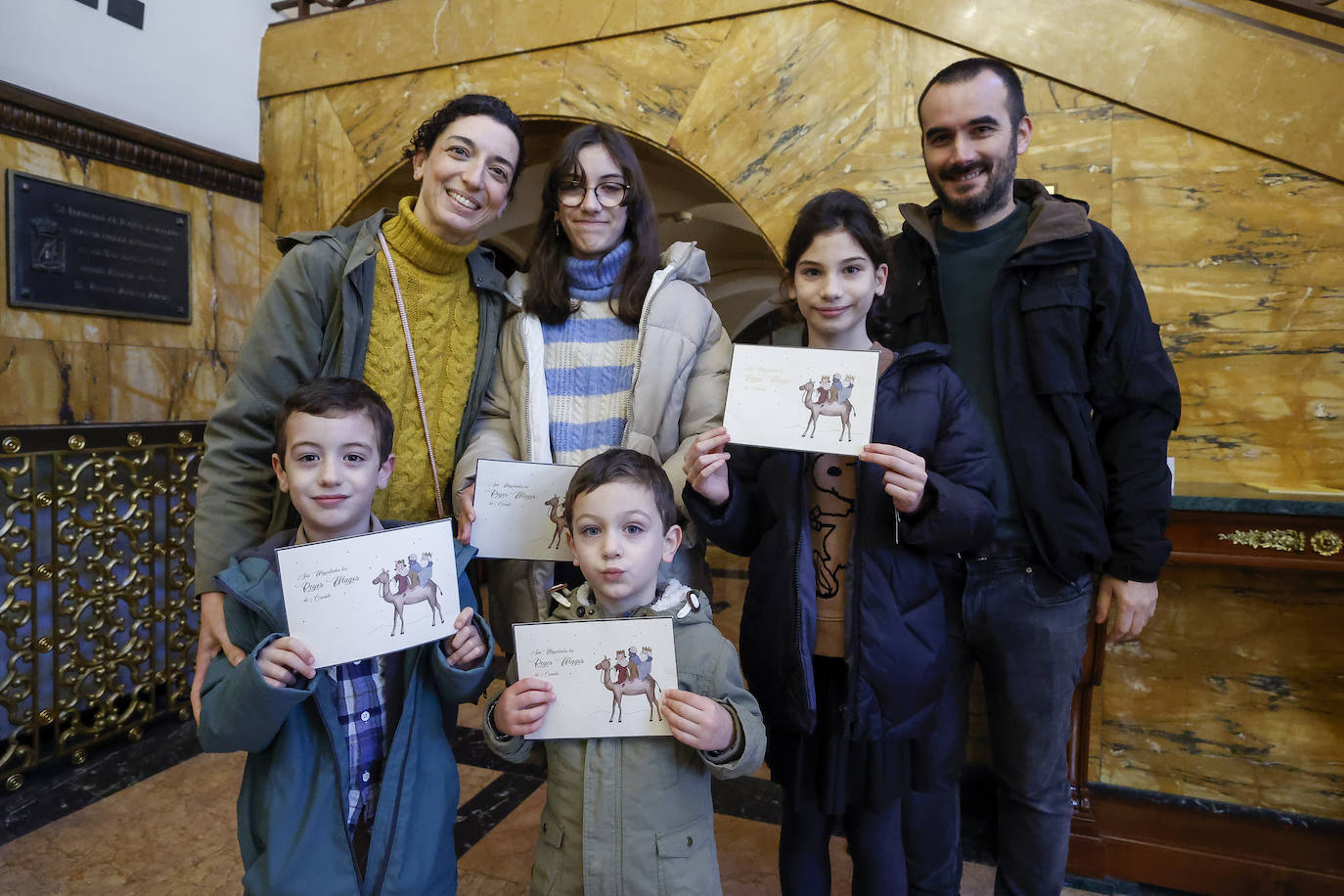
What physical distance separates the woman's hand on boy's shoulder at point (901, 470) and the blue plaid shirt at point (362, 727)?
1.01 m

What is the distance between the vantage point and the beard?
171 centimetres

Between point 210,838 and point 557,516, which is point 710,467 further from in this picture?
point 210,838

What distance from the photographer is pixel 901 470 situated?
4.40 ft

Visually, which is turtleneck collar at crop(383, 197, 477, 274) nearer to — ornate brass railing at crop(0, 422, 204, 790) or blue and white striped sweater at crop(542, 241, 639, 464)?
blue and white striped sweater at crop(542, 241, 639, 464)

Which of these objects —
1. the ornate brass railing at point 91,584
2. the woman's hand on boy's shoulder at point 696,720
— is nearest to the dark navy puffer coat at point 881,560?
the woman's hand on boy's shoulder at point 696,720

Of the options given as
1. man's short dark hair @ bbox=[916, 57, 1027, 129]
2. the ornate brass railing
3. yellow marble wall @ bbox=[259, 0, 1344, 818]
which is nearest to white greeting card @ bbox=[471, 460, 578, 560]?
man's short dark hair @ bbox=[916, 57, 1027, 129]

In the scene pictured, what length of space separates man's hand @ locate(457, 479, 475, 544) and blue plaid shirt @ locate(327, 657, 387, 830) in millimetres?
294

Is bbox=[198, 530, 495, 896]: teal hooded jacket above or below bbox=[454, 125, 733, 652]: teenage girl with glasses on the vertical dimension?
below

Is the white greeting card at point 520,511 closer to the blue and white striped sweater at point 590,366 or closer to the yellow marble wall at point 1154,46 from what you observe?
the blue and white striped sweater at point 590,366


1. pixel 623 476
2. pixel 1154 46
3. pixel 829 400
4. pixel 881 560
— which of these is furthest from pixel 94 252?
pixel 1154 46

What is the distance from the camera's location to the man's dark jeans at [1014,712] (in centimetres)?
168

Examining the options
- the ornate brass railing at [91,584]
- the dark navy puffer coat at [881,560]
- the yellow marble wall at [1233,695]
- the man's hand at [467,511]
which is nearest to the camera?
the dark navy puffer coat at [881,560]

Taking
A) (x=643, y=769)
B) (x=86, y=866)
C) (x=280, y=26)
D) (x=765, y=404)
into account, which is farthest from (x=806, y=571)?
(x=280, y=26)

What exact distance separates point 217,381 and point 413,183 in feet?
4.62
